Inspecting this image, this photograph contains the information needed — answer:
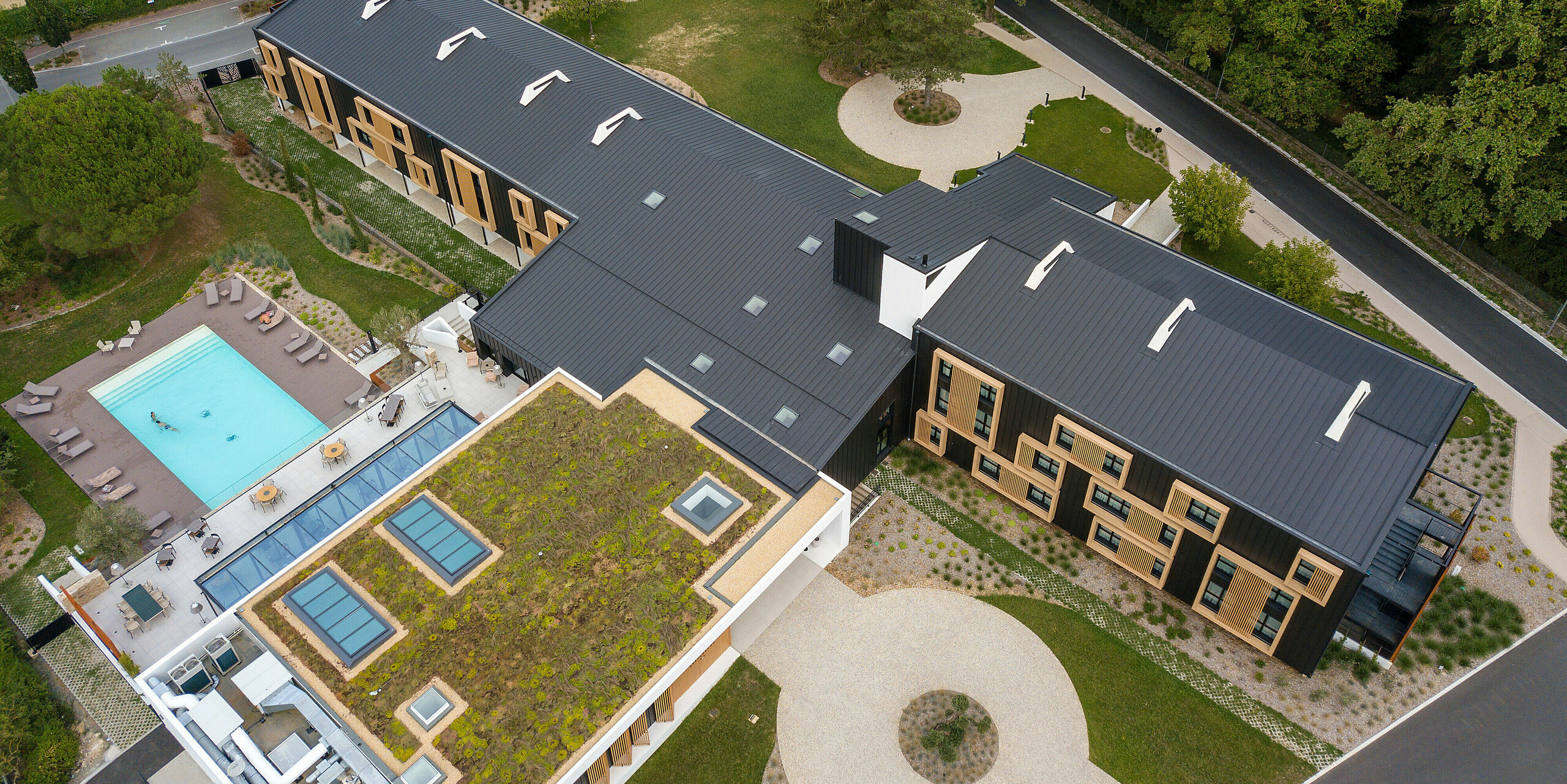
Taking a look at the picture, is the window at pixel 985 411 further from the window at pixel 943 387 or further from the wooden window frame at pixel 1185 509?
the wooden window frame at pixel 1185 509

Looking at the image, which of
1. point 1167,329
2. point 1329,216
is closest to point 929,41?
point 1329,216

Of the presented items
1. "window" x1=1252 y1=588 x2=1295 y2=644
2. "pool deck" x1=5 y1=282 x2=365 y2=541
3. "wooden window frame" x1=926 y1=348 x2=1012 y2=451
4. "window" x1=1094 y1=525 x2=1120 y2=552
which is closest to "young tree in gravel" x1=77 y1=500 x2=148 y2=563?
"pool deck" x1=5 y1=282 x2=365 y2=541

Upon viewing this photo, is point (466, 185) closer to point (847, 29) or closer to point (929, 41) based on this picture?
point (847, 29)

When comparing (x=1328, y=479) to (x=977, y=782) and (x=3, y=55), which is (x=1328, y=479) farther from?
(x=3, y=55)

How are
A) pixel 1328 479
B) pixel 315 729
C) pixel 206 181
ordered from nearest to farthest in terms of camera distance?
1. pixel 315 729
2. pixel 1328 479
3. pixel 206 181

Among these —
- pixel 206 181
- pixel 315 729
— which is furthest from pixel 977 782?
pixel 206 181
